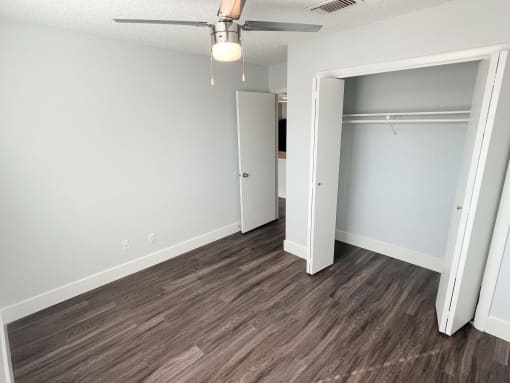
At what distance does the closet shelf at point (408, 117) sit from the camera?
105 inches

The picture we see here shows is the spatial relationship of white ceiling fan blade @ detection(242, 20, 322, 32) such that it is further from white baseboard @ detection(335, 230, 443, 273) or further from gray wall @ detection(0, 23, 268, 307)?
white baseboard @ detection(335, 230, 443, 273)

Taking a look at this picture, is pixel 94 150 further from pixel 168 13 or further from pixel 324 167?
pixel 324 167

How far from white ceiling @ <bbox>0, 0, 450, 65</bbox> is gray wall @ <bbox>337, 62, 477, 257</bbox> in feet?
3.26

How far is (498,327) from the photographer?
7.07 feet

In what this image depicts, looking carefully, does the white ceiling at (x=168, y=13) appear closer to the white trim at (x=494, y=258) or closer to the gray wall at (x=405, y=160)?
the gray wall at (x=405, y=160)

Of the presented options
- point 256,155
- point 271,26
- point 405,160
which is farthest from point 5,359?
point 405,160

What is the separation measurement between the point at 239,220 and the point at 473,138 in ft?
10.2

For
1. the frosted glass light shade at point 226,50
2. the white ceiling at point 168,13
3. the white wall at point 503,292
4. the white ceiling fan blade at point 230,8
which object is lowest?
the white wall at point 503,292

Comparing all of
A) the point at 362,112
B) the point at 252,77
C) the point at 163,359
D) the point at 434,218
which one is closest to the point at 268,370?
the point at 163,359

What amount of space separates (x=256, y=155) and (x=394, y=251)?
2290 millimetres

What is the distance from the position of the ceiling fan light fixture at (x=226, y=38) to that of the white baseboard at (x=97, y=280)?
263 cm

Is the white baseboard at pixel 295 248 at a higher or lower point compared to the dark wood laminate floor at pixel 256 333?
higher

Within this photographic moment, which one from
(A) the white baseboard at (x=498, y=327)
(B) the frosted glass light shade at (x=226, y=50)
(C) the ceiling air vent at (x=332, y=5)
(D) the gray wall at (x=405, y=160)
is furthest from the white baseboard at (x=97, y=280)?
(A) the white baseboard at (x=498, y=327)

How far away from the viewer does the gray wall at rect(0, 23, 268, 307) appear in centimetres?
229
